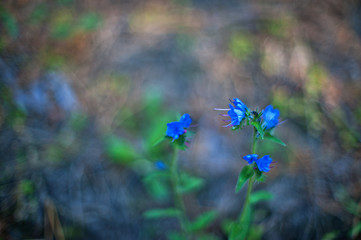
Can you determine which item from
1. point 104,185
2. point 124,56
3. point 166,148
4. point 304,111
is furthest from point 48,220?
point 304,111

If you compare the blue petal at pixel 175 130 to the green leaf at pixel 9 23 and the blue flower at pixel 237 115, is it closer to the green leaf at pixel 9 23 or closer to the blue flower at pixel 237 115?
the blue flower at pixel 237 115

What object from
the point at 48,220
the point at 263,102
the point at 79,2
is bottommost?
the point at 48,220

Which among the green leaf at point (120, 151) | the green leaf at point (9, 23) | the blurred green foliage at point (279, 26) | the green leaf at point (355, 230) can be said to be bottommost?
the green leaf at point (355, 230)

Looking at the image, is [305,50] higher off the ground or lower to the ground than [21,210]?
higher

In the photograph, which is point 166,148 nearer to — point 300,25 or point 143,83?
point 143,83

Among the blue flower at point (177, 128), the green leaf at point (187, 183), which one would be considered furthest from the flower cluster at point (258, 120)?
the green leaf at point (187, 183)

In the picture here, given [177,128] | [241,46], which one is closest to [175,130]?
[177,128]
